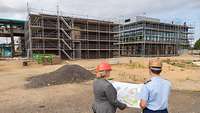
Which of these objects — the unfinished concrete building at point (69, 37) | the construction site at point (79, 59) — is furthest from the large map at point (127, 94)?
the unfinished concrete building at point (69, 37)

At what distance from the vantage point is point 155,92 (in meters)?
3.40

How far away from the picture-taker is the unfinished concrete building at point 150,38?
63.4 metres

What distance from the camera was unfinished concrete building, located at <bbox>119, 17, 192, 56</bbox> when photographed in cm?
6338

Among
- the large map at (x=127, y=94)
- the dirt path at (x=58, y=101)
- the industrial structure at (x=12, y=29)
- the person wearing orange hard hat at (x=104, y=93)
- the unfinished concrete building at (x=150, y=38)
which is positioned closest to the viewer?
the person wearing orange hard hat at (x=104, y=93)

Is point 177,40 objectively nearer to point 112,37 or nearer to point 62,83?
point 112,37

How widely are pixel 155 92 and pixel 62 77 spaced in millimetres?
12700

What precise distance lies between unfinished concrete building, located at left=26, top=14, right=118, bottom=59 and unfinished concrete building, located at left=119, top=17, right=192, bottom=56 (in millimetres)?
10281

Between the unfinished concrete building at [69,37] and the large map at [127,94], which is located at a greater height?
the unfinished concrete building at [69,37]

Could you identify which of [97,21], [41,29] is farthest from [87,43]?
[41,29]

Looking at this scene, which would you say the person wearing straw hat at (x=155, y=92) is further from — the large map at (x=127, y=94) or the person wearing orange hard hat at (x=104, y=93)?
the large map at (x=127, y=94)

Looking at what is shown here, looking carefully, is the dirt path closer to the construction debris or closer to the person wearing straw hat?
the construction debris

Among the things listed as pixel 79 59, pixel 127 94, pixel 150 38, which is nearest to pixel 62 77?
pixel 127 94

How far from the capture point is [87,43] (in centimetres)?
5169

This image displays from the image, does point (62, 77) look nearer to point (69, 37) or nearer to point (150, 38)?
point (69, 37)
